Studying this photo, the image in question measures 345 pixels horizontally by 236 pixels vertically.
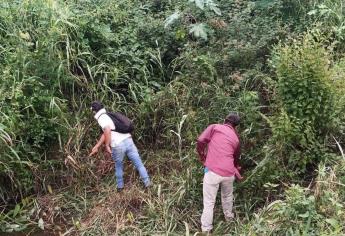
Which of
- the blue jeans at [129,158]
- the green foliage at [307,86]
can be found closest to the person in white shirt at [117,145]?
the blue jeans at [129,158]

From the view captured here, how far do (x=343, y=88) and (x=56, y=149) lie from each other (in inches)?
150

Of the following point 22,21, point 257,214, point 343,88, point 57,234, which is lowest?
point 57,234

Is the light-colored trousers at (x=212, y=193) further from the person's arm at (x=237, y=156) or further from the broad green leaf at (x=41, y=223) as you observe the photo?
the broad green leaf at (x=41, y=223)

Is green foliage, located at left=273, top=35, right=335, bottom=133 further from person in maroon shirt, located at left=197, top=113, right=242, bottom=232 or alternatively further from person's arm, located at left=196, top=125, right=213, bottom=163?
person's arm, located at left=196, top=125, right=213, bottom=163

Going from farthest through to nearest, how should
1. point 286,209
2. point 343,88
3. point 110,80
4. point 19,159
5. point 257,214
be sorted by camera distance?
point 110,80
point 19,159
point 343,88
point 257,214
point 286,209

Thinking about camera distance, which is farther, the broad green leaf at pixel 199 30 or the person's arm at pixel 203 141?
the broad green leaf at pixel 199 30

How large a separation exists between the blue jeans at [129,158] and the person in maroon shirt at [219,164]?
1.01 m

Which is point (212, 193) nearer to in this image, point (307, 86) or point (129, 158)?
point (129, 158)

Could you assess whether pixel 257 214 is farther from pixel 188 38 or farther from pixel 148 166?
pixel 188 38

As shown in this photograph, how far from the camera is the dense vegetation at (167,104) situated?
5.54 metres

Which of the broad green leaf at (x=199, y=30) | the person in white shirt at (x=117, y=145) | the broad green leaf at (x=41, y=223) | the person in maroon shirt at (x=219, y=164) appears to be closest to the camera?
the person in maroon shirt at (x=219, y=164)

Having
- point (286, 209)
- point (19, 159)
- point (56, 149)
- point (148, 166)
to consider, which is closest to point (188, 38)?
point (148, 166)

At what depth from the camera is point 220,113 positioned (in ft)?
21.9

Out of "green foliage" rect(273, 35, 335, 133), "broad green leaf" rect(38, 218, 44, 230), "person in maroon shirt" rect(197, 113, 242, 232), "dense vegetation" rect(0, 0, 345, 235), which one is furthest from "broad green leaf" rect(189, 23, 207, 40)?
"broad green leaf" rect(38, 218, 44, 230)
